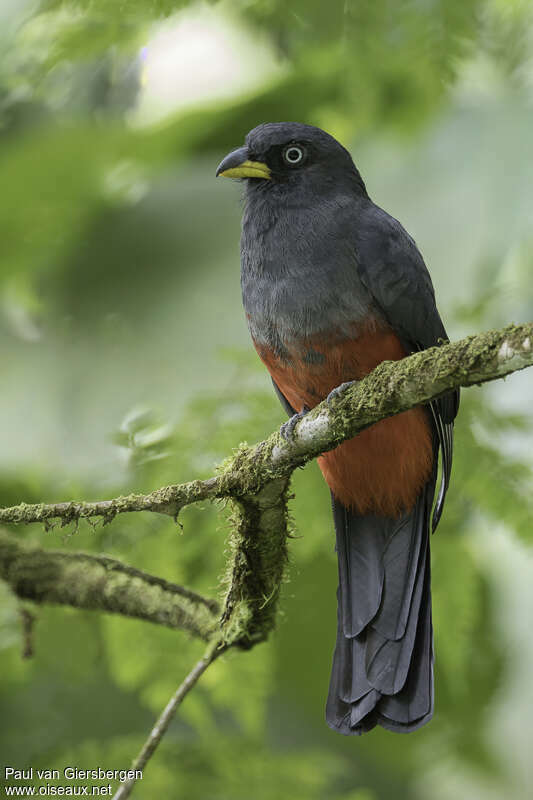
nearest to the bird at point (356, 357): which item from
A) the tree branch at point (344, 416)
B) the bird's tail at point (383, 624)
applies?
the bird's tail at point (383, 624)

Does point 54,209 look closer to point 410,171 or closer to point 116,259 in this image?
point 116,259

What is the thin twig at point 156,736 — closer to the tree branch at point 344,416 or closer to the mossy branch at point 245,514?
the mossy branch at point 245,514

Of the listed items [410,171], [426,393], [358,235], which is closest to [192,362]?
[358,235]

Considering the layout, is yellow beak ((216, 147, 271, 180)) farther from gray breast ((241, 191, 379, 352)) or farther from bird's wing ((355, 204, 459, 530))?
bird's wing ((355, 204, 459, 530))

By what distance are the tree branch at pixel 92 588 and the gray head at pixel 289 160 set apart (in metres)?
1.33

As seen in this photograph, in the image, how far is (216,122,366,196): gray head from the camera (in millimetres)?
2936

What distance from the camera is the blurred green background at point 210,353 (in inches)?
119

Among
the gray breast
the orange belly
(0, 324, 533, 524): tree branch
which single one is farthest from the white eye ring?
(0, 324, 533, 524): tree branch

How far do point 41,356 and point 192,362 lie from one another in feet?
1.84

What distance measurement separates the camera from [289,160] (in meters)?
2.98

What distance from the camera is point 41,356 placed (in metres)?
3.29

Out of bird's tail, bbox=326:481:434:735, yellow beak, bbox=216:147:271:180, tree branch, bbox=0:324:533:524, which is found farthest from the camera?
yellow beak, bbox=216:147:271:180

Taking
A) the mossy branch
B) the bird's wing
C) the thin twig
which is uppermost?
the bird's wing

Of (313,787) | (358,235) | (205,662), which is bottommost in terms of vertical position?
(313,787)
